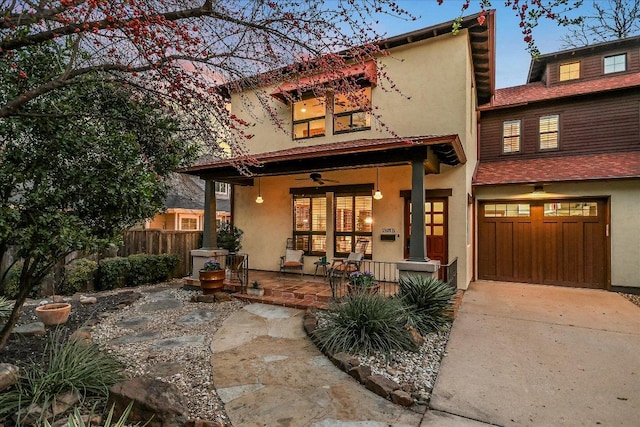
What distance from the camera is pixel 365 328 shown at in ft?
14.8

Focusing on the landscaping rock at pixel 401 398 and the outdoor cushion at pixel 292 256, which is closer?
the landscaping rock at pixel 401 398

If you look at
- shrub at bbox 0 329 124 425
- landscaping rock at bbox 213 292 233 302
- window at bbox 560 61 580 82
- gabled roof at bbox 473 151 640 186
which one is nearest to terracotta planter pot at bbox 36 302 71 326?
shrub at bbox 0 329 124 425

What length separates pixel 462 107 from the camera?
757cm

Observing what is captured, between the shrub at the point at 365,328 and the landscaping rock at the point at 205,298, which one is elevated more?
the shrub at the point at 365,328

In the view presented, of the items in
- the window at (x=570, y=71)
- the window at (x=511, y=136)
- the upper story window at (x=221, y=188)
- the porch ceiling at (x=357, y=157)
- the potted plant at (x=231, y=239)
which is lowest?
the potted plant at (x=231, y=239)

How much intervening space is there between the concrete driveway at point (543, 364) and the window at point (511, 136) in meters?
5.15

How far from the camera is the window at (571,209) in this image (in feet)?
27.7

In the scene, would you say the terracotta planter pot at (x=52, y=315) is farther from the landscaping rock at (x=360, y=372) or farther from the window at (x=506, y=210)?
the window at (x=506, y=210)

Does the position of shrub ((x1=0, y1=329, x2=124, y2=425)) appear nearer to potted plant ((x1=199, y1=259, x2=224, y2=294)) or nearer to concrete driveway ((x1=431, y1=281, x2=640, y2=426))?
concrete driveway ((x1=431, y1=281, x2=640, y2=426))

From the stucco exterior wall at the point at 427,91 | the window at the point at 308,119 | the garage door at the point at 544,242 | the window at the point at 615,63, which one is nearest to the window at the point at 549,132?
the garage door at the point at 544,242

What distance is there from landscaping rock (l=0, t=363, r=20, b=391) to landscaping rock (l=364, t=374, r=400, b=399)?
3406 mm

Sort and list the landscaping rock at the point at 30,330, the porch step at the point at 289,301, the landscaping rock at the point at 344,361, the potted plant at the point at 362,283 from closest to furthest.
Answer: the landscaping rock at the point at 344,361, the landscaping rock at the point at 30,330, the potted plant at the point at 362,283, the porch step at the point at 289,301

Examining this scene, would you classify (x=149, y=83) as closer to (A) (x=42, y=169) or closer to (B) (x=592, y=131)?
(A) (x=42, y=169)

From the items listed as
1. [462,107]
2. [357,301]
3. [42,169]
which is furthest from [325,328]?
[462,107]
